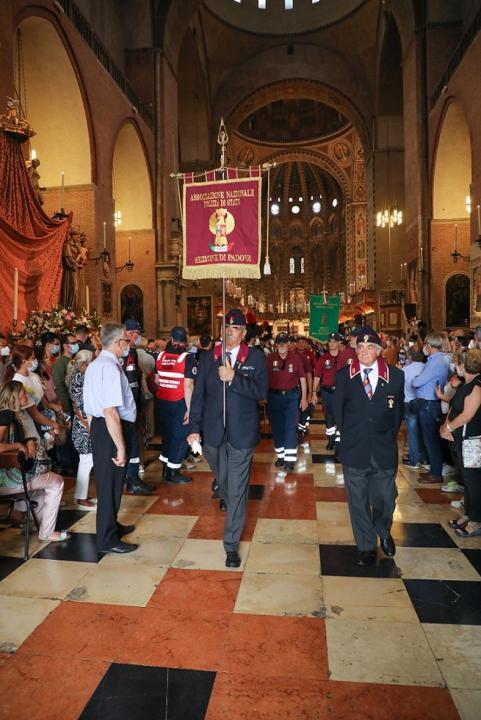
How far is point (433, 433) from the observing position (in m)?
6.35

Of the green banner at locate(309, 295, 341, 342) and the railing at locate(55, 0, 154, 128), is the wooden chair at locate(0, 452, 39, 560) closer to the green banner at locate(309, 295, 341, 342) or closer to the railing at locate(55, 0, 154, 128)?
the green banner at locate(309, 295, 341, 342)

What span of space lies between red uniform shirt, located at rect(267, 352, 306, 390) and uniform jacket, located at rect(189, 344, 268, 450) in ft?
9.16

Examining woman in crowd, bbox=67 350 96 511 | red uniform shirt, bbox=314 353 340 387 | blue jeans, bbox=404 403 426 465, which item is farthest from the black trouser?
red uniform shirt, bbox=314 353 340 387

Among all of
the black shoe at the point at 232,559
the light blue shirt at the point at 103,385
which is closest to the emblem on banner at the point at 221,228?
the light blue shirt at the point at 103,385

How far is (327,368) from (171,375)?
3.12 metres

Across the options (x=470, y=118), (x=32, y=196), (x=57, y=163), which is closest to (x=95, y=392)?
(x=32, y=196)

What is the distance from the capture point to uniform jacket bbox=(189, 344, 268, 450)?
406 cm

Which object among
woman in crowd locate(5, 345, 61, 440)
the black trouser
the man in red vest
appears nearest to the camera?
the black trouser

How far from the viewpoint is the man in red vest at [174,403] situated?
6301 millimetres

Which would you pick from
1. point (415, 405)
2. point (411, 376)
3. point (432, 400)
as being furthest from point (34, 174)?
point (432, 400)

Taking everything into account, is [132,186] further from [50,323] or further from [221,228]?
[221,228]

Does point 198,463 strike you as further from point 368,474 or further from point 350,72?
point 350,72

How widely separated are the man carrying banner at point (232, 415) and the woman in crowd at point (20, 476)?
1378 mm

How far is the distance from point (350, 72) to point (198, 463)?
1134 inches
